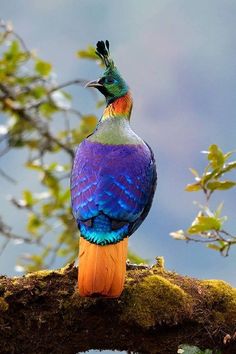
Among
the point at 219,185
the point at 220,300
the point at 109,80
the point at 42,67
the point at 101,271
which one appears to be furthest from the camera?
the point at 42,67

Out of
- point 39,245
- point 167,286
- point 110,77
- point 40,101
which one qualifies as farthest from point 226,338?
point 40,101

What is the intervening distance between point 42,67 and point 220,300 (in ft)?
8.81

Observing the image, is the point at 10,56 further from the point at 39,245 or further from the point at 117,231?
the point at 117,231

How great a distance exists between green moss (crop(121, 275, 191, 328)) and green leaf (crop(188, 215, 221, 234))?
56 centimetres

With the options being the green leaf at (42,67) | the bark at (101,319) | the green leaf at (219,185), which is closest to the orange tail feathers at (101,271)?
the bark at (101,319)

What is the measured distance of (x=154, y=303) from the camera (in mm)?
3102

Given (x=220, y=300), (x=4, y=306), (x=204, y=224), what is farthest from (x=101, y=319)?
(x=204, y=224)

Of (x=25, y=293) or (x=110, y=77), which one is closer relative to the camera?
(x=25, y=293)

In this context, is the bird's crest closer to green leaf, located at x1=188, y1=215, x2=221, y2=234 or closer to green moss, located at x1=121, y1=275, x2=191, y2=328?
green leaf, located at x1=188, y1=215, x2=221, y2=234

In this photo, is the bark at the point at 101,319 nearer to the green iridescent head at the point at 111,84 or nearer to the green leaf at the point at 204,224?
the green leaf at the point at 204,224

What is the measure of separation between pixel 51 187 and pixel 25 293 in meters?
2.31

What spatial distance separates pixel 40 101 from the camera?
5512 millimetres

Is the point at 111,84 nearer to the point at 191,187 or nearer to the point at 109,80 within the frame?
the point at 109,80

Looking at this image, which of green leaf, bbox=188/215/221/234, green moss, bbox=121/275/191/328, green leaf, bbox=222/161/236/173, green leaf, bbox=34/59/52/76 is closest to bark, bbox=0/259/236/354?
green moss, bbox=121/275/191/328
